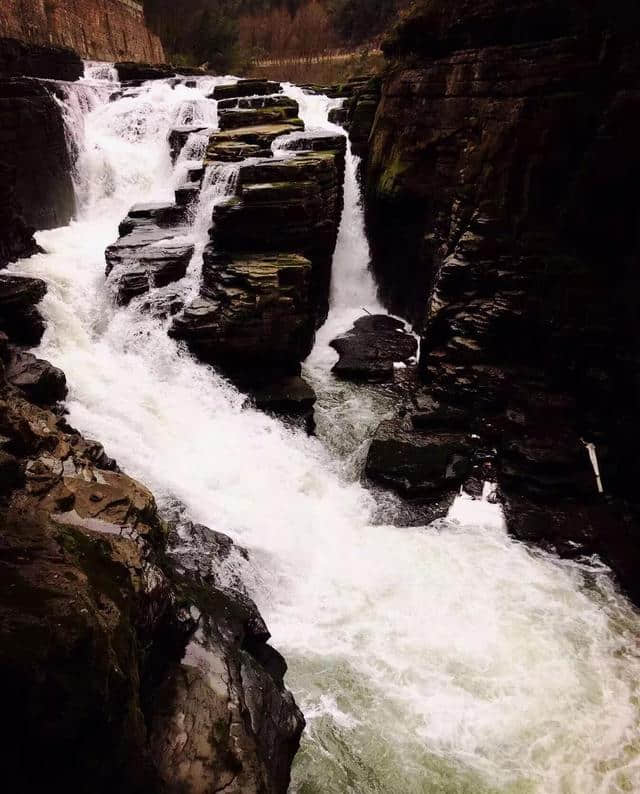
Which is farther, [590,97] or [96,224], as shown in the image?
[96,224]

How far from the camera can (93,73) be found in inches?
857

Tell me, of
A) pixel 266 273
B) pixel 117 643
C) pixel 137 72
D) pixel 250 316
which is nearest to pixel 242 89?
pixel 137 72

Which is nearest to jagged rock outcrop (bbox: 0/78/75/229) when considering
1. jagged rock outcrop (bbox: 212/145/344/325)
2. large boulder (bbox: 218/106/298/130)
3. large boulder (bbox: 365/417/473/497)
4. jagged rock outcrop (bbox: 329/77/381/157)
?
large boulder (bbox: 218/106/298/130)

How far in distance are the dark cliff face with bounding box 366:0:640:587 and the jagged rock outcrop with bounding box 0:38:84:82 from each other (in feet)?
42.7

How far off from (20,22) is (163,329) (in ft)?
61.4

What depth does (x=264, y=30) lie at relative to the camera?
34500 mm

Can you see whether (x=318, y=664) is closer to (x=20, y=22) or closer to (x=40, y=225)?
(x=40, y=225)

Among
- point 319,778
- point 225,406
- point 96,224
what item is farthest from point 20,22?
point 319,778

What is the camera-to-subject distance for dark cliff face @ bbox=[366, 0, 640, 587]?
8562mm

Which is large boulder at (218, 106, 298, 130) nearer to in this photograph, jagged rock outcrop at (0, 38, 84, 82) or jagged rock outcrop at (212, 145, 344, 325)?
jagged rock outcrop at (212, 145, 344, 325)

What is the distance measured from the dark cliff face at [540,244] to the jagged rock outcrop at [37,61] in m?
13.0

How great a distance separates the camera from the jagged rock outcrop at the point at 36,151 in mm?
13578

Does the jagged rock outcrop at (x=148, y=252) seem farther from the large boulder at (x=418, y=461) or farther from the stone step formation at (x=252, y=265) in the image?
the large boulder at (x=418, y=461)

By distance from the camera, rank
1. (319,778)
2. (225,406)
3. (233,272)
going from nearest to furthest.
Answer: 1. (319,778)
2. (225,406)
3. (233,272)
